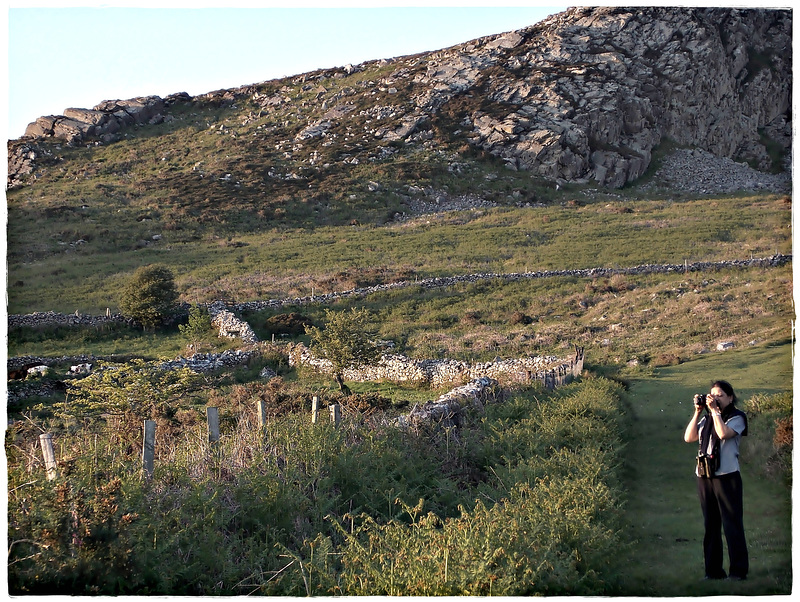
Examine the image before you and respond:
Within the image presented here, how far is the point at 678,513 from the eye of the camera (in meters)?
7.27

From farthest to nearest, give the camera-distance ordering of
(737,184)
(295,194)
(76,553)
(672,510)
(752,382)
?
(737,184) < (295,194) < (752,382) < (672,510) < (76,553)

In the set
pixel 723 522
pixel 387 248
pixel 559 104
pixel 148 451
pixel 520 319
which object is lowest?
pixel 520 319

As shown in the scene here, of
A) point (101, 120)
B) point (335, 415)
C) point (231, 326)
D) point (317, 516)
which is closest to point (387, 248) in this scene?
point (231, 326)

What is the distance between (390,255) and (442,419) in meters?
25.8

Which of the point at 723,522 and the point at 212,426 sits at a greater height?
the point at 212,426

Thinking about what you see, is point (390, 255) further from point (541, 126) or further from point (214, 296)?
point (541, 126)

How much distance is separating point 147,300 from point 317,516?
18.8 metres

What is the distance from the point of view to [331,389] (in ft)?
55.6

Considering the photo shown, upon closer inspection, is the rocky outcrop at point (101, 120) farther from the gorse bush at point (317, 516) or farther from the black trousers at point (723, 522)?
the black trousers at point (723, 522)

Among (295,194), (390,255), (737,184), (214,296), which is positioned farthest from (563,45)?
(214,296)

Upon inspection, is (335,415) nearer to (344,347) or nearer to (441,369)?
(441,369)

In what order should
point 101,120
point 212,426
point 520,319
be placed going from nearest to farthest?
point 212,426
point 520,319
point 101,120

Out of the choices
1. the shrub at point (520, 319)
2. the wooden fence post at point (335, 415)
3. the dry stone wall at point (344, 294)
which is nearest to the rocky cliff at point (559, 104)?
the dry stone wall at point (344, 294)

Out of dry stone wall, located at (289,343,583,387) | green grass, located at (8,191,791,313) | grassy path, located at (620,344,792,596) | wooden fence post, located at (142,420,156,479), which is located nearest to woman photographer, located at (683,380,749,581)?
grassy path, located at (620,344,792,596)
